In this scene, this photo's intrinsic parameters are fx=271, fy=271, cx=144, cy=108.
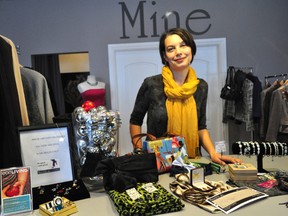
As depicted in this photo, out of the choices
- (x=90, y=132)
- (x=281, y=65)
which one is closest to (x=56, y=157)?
(x=90, y=132)

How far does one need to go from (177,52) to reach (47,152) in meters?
0.80

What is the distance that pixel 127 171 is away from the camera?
1.06 metres

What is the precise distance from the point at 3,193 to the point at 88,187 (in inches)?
12.5

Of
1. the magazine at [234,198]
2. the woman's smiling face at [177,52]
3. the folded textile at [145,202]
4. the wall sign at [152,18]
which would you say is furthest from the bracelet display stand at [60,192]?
the wall sign at [152,18]

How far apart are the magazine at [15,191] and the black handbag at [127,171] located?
0.80 feet

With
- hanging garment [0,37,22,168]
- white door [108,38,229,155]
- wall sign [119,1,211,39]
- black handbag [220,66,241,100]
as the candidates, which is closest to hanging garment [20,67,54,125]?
hanging garment [0,37,22,168]

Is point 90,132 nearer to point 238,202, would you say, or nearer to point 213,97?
point 238,202

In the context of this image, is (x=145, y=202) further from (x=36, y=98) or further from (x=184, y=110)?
(x=36, y=98)

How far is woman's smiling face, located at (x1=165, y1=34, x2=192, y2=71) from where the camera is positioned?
1414 mm

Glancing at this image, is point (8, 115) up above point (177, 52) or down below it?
below

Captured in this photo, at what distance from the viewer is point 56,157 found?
1076 millimetres

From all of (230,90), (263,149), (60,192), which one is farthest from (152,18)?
(60,192)

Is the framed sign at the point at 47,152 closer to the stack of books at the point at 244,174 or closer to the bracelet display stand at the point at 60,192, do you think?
the bracelet display stand at the point at 60,192

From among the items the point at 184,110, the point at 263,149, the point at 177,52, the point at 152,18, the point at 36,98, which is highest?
the point at 152,18
